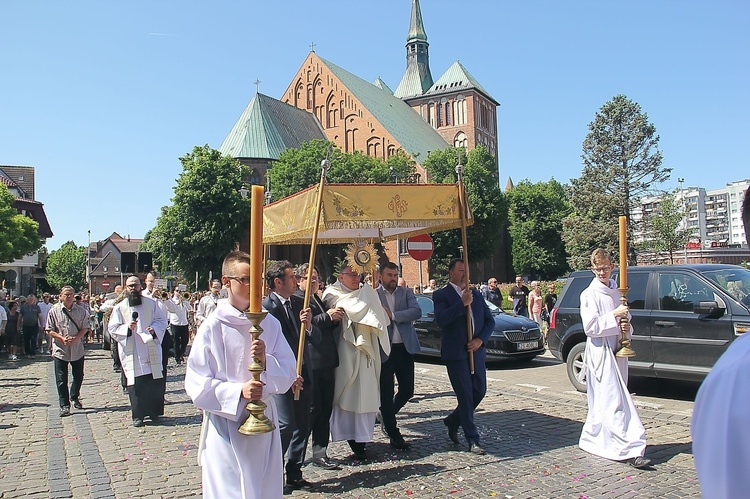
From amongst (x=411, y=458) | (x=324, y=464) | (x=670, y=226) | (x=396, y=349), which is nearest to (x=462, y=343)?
→ (x=396, y=349)

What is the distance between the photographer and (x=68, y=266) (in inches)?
4742

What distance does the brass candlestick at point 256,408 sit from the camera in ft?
10.9

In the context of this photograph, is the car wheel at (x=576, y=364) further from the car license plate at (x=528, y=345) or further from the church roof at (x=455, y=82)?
the church roof at (x=455, y=82)

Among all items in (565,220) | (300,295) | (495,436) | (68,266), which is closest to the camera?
(300,295)

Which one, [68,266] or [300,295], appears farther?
[68,266]

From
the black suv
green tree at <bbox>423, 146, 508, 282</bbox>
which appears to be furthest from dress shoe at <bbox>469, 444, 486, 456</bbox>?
green tree at <bbox>423, 146, 508, 282</bbox>

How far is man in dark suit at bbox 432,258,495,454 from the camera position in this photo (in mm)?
6551

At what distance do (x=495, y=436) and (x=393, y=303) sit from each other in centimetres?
195

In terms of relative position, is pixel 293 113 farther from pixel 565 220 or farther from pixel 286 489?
pixel 286 489

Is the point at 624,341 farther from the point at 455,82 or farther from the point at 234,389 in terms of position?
the point at 455,82

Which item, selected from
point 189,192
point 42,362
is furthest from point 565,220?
point 42,362

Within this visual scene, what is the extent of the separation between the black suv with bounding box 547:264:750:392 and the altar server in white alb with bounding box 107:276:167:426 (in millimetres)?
6385

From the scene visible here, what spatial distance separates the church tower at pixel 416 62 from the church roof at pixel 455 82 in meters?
2.55

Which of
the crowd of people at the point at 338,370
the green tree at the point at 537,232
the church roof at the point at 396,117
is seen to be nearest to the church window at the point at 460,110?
the church roof at the point at 396,117
